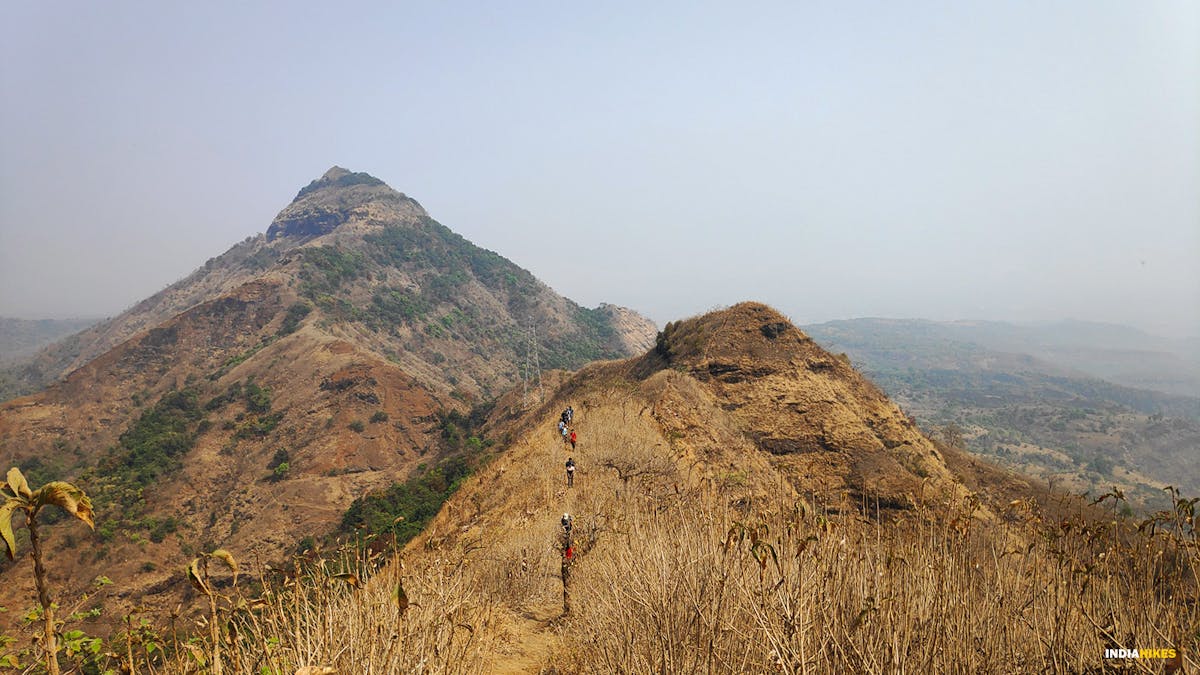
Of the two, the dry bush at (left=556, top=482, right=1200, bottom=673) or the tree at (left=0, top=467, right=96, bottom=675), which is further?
the dry bush at (left=556, top=482, right=1200, bottom=673)

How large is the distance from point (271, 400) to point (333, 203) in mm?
108058

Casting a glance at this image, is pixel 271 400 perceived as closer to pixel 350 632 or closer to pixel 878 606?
pixel 350 632

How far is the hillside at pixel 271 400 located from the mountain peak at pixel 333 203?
22444 mm

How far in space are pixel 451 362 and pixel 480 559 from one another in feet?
241

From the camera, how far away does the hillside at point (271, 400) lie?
34.8 meters

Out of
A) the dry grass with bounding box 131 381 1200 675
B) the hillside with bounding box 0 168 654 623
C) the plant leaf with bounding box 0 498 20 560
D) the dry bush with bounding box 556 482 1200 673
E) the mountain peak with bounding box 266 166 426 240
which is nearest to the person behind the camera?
the plant leaf with bounding box 0 498 20 560

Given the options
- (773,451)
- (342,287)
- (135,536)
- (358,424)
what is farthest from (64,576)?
(342,287)

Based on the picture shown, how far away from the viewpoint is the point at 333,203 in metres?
140

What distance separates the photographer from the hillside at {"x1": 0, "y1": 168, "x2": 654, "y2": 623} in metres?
34.8

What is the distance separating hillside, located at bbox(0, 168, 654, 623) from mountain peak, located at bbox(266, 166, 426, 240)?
2244 centimetres

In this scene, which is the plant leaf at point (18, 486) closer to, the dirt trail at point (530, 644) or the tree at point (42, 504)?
the tree at point (42, 504)

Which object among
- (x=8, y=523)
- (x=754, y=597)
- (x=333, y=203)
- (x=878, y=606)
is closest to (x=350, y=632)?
(x=8, y=523)

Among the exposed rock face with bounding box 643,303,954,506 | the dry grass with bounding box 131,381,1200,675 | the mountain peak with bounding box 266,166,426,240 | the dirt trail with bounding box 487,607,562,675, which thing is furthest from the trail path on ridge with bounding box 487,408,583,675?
the mountain peak with bounding box 266,166,426,240

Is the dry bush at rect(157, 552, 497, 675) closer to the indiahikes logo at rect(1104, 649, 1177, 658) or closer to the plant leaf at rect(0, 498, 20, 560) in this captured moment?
the plant leaf at rect(0, 498, 20, 560)
